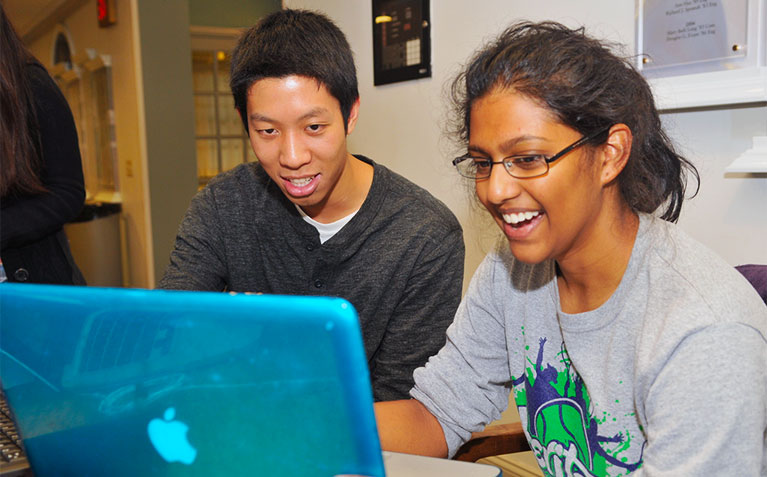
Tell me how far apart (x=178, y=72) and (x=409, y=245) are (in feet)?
10.8

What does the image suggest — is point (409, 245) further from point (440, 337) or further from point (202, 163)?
point (202, 163)

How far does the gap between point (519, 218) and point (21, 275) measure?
3.59 ft

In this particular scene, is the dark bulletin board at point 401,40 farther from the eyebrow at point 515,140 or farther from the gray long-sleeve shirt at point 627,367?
the eyebrow at point 515,140

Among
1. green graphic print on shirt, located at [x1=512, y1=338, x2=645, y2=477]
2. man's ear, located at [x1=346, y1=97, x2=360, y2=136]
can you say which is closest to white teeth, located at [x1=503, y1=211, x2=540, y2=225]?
green graphic print on shirt, located at [x1=512, y1=338, x2=645, y2=477]

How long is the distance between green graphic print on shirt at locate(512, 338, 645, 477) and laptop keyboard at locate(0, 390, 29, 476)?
0.70 metres

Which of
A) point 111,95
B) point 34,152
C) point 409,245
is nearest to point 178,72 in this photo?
point 111,95

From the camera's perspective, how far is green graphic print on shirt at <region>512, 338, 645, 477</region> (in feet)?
2.88

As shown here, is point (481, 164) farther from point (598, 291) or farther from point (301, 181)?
point (301, 181)

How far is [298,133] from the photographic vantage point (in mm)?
1247

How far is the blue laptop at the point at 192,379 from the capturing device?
46 cm

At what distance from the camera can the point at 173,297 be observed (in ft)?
1.62

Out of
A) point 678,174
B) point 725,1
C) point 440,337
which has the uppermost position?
point 725,1

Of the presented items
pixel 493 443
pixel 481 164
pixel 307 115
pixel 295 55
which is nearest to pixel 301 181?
pixel 307 115

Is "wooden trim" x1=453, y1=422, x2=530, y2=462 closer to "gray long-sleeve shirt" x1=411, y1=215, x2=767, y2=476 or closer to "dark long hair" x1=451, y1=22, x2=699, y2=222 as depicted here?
"gray long-sleeve shirt" x1=411, y1=215, x2=767, y2=476
